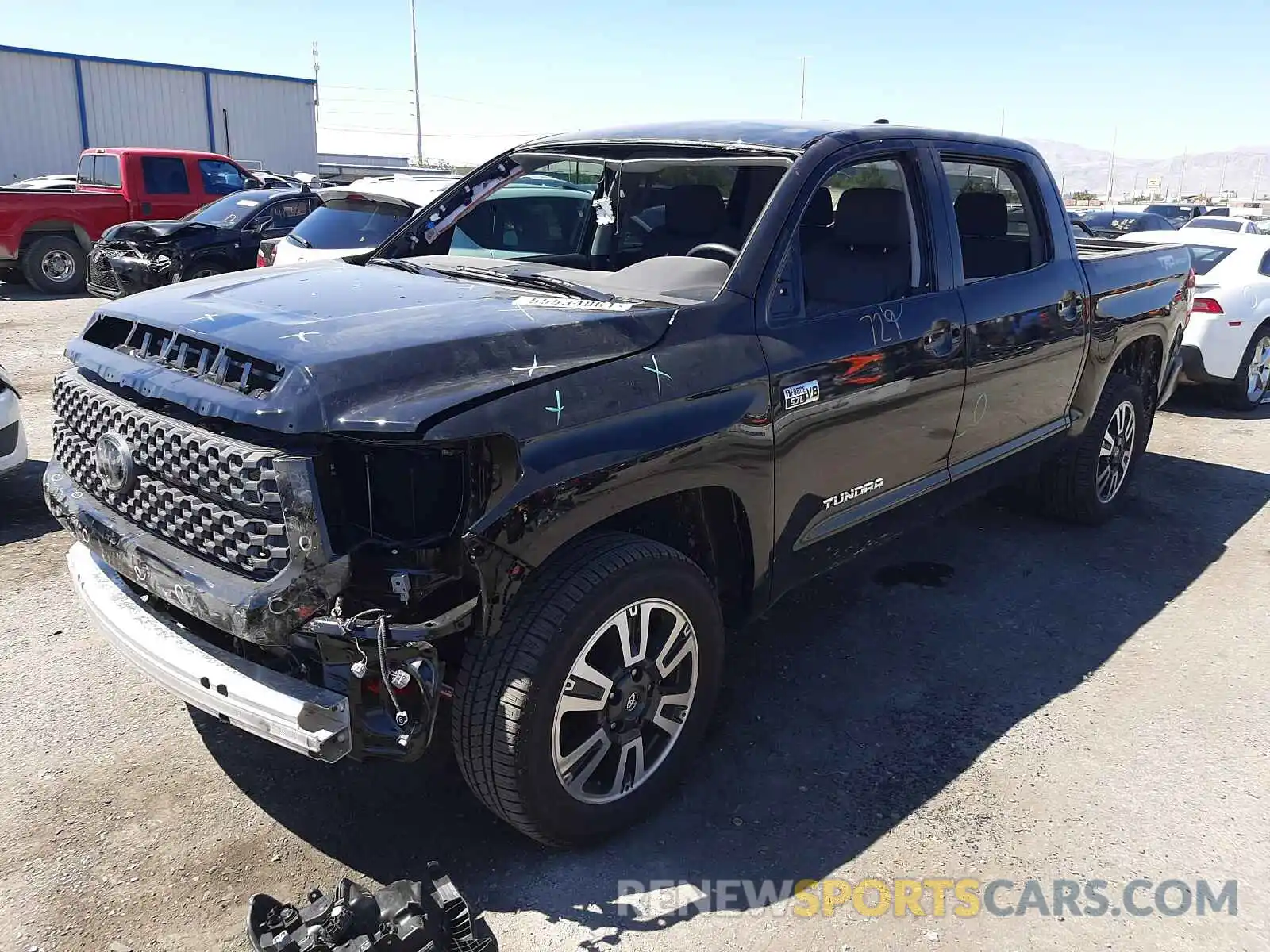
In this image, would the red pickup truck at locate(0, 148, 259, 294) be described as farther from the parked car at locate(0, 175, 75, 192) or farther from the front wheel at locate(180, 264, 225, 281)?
the front wheel at locate(180, 264, 225, 281)

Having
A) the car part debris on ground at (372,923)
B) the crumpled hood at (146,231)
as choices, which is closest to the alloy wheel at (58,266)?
the crumpled hood at (146,231)

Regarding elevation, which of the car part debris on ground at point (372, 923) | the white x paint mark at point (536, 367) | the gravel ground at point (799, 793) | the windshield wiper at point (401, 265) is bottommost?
the gravel ground at point (799, 793)

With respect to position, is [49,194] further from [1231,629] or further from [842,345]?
[1231,629]

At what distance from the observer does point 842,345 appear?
3.30m

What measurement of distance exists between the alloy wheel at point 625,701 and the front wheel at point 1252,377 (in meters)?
7.41

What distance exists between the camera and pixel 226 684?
2381mm

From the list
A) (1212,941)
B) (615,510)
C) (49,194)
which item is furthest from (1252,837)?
(49,194)

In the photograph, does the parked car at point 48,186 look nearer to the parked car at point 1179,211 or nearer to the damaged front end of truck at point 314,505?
the damaged front end of truck at point 314,505

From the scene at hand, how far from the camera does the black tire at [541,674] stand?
8.13 feet

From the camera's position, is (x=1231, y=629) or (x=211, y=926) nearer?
(x=211, y=926)

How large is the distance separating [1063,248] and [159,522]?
13.3ft

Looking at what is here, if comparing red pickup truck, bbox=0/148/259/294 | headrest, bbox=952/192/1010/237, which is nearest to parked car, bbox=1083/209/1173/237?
headrest, bbox=952/192/1010/237

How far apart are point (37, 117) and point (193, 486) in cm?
2723

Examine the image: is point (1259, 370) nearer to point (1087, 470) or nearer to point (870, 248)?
point (1087, 470)
